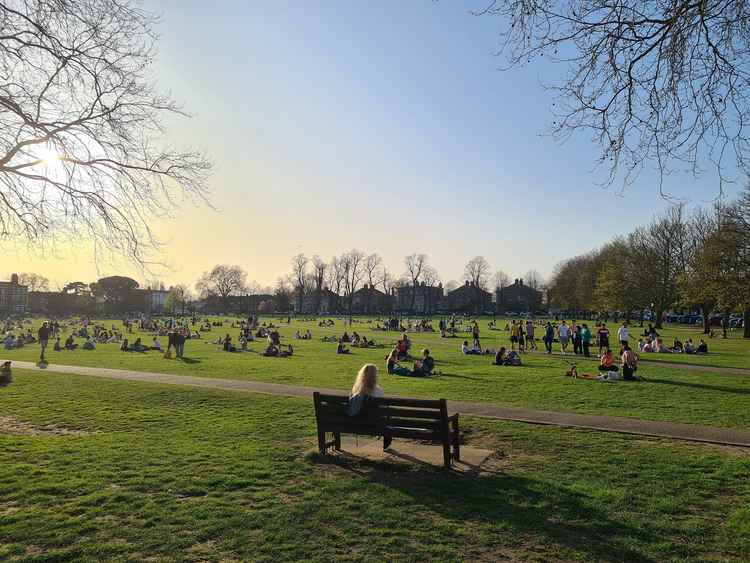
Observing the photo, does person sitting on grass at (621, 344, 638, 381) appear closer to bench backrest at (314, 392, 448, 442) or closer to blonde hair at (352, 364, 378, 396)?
bench backrest at (314, 392, 448, 442)

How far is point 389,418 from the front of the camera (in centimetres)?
724

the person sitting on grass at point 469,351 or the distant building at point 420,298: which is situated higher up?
the distant building at point 420,298

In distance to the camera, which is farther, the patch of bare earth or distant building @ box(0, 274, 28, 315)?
distant building @ box(0, 274, 28, 315)

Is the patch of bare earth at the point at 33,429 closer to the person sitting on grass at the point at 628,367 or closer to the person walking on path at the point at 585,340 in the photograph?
the person sitting on grass at the point at 628,367

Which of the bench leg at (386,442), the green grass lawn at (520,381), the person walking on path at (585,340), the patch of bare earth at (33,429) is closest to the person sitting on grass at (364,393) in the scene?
the bench leg at (386,442)

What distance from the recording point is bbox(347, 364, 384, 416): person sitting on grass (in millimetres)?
7484

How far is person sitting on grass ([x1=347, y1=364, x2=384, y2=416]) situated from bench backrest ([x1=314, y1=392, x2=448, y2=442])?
0.06 m

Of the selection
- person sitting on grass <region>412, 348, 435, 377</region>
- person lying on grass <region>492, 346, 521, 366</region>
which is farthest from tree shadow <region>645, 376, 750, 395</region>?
person sitting on grass <region>412, 348, 435, 377</region>

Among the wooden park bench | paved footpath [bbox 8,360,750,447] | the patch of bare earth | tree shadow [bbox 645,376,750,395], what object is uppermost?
the wooden park bench

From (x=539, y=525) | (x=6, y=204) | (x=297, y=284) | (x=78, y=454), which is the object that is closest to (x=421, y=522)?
(x=539, y=525)

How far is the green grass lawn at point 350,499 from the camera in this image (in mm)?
4617

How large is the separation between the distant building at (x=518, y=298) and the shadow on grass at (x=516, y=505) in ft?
418

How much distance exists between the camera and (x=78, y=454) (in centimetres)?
778

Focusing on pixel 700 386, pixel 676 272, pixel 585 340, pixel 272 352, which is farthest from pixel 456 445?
pixel 676 272
